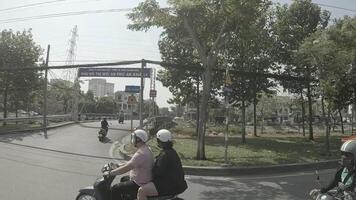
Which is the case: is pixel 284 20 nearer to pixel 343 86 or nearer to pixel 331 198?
pixel 343 86

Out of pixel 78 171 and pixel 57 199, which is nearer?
pixel 57 199

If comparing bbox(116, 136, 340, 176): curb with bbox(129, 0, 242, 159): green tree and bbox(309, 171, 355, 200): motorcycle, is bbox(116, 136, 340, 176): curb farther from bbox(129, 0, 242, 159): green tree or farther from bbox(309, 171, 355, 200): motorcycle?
bbox(309, 171, 355, 200): motorcycle

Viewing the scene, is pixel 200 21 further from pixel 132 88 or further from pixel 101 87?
pixel 101 87

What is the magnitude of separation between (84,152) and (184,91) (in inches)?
591

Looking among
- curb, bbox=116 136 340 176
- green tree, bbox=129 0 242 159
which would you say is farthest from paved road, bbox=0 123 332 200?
green tree, bbox=129 0 242 159

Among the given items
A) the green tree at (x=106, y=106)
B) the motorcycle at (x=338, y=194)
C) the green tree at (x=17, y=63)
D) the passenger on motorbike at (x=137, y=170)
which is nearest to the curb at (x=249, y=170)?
the passenger on motorbike at (x=137, y=170)

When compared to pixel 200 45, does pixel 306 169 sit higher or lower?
lower

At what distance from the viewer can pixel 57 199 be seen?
31.2 ft

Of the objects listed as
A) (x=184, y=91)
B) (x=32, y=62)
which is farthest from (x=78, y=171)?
(x=32, y=62)

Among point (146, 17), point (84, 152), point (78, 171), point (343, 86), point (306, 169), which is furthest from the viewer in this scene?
point (343, 86)

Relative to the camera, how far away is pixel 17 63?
35.4m

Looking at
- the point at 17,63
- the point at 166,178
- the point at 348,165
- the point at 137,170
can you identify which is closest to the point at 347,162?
the point at 348,165

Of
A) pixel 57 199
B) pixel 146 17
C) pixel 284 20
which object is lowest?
pixel 57 199

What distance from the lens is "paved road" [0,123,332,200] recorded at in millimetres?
10477
